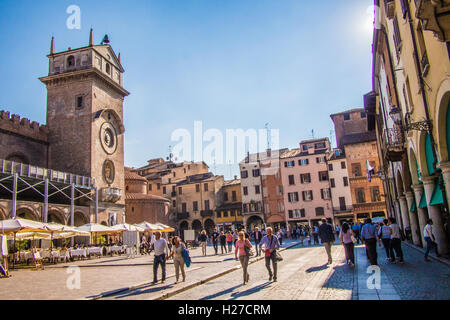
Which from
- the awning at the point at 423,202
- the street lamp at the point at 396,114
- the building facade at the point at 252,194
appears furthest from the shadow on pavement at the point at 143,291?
the building facade at the point at 252,194

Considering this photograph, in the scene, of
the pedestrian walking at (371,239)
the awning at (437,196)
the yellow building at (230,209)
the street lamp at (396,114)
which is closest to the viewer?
the pedestrian walking at (371,239)

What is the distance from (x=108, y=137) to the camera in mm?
37812

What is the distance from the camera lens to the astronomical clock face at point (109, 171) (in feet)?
119

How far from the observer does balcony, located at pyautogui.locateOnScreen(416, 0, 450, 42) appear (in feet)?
21.1

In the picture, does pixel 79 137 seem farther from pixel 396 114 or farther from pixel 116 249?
pixel 396 114

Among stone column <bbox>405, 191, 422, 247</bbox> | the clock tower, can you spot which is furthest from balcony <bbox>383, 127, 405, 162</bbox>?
the clock tower

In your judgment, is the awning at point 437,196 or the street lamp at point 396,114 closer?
the awning at point 437,196

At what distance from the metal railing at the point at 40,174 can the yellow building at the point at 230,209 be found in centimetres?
2691

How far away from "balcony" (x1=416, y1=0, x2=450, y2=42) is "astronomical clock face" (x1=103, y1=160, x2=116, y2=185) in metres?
33.6

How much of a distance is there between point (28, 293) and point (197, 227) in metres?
50.1

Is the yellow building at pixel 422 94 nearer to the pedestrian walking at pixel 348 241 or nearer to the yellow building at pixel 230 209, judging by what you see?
the pedestrian walking at pixel 348 241

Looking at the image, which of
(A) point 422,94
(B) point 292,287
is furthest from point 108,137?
(B) point 292,287

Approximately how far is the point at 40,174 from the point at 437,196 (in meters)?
26.0
